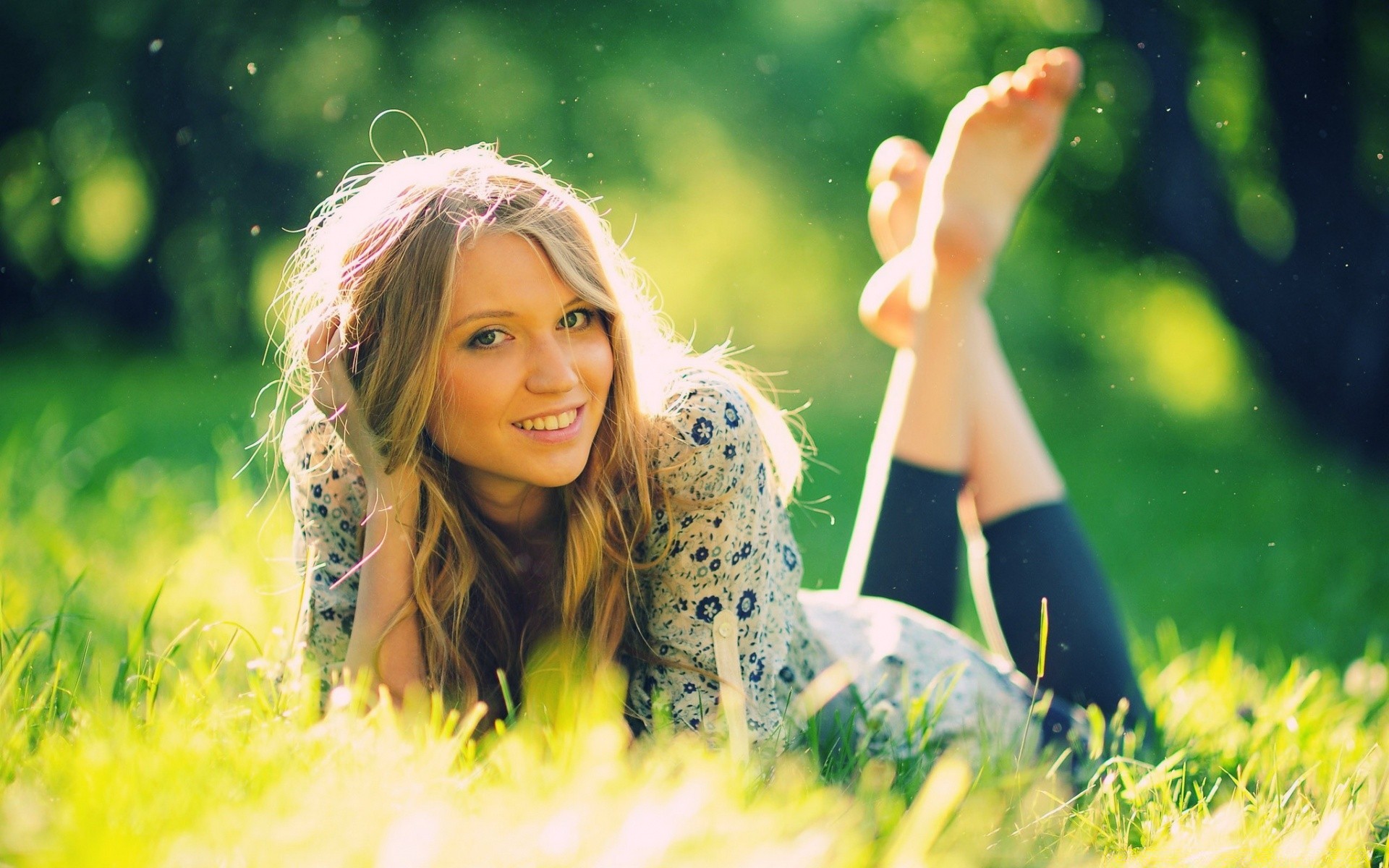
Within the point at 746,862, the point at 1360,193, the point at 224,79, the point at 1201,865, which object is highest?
the point at 224,79

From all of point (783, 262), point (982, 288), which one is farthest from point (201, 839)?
point (783, 262)

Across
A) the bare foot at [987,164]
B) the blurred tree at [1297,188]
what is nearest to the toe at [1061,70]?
the bare foot at [987,164]

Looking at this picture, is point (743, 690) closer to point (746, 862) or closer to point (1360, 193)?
point (746, 862)

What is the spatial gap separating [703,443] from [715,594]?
0.22 meters

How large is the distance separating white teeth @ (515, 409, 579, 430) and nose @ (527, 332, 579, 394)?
0.04 metres

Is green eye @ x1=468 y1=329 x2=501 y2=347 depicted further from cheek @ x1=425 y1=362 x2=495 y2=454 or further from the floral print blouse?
the floral print blouse

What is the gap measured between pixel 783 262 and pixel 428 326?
512 inches

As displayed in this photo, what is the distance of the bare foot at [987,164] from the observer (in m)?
2.13

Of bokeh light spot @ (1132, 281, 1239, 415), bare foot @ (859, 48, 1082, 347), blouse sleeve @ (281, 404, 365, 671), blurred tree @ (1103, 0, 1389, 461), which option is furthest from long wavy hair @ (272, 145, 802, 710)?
bokeh light spot @ (1132, 281, 1239, 415)

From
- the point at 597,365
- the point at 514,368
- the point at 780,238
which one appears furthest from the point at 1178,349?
the point at 514,368

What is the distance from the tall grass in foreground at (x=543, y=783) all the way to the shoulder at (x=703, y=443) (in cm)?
30

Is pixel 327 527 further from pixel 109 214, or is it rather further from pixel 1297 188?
pixel 109 214

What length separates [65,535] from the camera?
272cm

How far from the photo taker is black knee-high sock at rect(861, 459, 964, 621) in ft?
6.91
